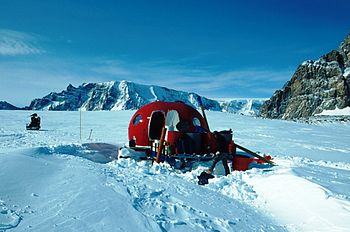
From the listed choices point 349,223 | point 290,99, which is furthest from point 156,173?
point 290,99

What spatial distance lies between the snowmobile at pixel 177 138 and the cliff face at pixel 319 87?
399 ft

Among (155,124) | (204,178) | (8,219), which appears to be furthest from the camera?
(155,124)

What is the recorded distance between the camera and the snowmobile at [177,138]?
9.32 meters

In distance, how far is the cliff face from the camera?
12275 cm

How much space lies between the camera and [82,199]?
183 inches

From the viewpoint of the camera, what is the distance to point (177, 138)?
10.1 meters

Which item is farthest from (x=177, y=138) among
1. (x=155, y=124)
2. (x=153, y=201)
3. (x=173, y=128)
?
(x=153, y=201)

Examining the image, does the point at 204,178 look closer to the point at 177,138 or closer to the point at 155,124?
the point at 177,138

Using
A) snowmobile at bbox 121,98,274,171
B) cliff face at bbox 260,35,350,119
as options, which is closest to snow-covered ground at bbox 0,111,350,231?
snowmobile at bbox 121,98,274,171

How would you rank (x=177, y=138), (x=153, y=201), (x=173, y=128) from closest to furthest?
(x=153, y=201)
(x=177, y=138)
(x=173, y=128)

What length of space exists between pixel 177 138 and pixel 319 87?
454ft

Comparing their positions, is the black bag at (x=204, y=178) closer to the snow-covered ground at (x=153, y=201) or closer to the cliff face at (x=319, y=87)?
the snow-covered ground at (x=153, y=201)

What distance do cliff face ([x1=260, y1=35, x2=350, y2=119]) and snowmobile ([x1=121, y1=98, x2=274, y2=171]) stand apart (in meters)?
122

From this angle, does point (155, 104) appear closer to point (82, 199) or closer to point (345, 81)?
point (82, 199)
